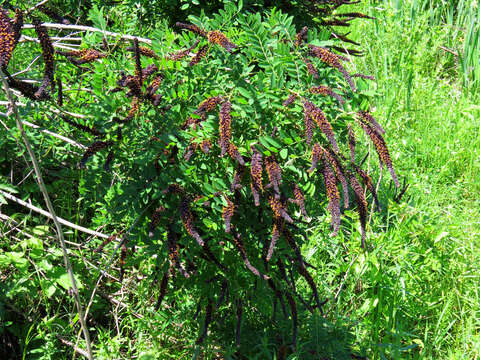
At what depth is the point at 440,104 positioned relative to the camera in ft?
16.2

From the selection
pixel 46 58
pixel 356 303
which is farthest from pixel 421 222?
pixel 46 58

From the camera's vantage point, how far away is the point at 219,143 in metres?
1.95

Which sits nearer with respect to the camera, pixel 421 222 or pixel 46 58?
pixel 46 58

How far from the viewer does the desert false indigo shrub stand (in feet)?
6.37

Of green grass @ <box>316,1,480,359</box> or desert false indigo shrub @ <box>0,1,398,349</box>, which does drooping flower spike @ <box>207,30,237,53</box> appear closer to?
desert false indigo shrub @ <box>0,1,398,349</box>

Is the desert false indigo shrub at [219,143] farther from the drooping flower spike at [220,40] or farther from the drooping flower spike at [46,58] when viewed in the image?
the drooping flower spike at [46,58]

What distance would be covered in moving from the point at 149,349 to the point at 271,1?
2.23 meters

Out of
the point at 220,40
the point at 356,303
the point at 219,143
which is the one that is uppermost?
the point at 220,40

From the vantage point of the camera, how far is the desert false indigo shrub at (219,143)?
194cm

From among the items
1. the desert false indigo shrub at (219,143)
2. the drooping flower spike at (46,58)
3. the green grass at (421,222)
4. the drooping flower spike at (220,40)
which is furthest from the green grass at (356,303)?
the drooping flower spike at (220,40)

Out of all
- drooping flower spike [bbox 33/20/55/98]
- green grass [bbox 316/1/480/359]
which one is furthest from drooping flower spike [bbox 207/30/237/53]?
green grass [bbox 316/1/480/359]

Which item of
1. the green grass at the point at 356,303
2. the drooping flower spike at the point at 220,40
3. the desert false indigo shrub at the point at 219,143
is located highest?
the drooping flower spike at the point at 220,40

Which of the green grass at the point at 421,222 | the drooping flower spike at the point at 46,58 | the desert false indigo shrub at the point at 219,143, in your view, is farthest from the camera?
the green grass at the point at 421,222

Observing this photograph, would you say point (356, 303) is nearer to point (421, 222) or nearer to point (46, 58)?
point (421, 222)
